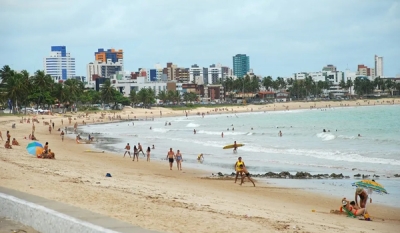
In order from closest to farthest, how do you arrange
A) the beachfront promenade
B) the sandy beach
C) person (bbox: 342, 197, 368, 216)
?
the beachfront promenade
the sandy beach
person (bbox: 342, 197, 368, 216)

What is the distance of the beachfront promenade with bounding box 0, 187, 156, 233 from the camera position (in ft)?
18.1

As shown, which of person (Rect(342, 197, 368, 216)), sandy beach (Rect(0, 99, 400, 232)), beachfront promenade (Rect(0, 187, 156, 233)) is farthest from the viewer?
person (Rect(342, 197, 368, 216))

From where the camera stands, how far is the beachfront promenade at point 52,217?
5.52m

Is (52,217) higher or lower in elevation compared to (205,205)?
higher

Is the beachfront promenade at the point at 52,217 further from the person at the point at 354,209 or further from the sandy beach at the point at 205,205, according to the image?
the person at the point at 354,209

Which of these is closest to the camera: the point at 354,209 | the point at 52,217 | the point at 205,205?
the point at 52,217

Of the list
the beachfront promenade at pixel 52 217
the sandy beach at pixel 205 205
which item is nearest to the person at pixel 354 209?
the sandy beach at pixel 205 205

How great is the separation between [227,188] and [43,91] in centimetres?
8325

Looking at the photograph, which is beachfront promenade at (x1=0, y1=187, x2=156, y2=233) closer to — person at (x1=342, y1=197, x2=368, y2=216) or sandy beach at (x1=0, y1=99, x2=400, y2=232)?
sandy beach at (x1=0, y1=99, x2=400, y2=232)

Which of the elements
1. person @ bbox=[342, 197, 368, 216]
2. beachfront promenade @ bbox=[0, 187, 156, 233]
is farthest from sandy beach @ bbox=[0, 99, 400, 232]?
beachfront promenade @ bbox=[0, 187, 156, 233]

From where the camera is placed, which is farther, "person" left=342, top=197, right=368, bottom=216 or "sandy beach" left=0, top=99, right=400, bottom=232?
"person" left=342, top=197, right=368, bottom=216

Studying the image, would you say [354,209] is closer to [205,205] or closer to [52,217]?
[205,205]

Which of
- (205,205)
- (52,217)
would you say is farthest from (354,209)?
(52,217)

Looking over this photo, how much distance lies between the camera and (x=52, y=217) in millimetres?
6043
